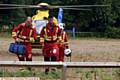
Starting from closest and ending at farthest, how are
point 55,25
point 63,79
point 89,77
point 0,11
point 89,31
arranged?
point 63,79 < point 89,77 < point 55,25 < point 0,11 < point 89,31

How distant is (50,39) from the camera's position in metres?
13.4

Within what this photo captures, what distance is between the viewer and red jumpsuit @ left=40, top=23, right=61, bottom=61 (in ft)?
43.7

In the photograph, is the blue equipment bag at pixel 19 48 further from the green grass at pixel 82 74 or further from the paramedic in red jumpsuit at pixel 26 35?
the green grass at pixel 82 74

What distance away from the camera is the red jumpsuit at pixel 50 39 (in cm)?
1332

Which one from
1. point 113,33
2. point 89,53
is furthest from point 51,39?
point 113,33

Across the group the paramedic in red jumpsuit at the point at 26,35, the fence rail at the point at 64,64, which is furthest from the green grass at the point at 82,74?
the paramedic in red jumpsuit at the point at 26,35

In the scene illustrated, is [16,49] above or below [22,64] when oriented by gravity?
below

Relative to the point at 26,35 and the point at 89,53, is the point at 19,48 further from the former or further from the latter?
the point at 89,53

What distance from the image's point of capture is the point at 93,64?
7.84 m

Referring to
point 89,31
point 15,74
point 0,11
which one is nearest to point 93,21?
point 89,31

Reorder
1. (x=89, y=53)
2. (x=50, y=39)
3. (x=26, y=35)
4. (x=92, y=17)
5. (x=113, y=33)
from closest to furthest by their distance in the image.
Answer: (x=50, y=39), (x=26, y=35), (x=89, y=53), (x=113, y=33), (x=92, y=17)

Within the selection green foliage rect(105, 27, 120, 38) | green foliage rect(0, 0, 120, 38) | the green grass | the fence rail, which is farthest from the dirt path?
green foliage rect(0, 0, 120, 38)

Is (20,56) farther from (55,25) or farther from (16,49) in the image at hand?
(55,25)

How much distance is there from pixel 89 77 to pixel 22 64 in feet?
5.90
